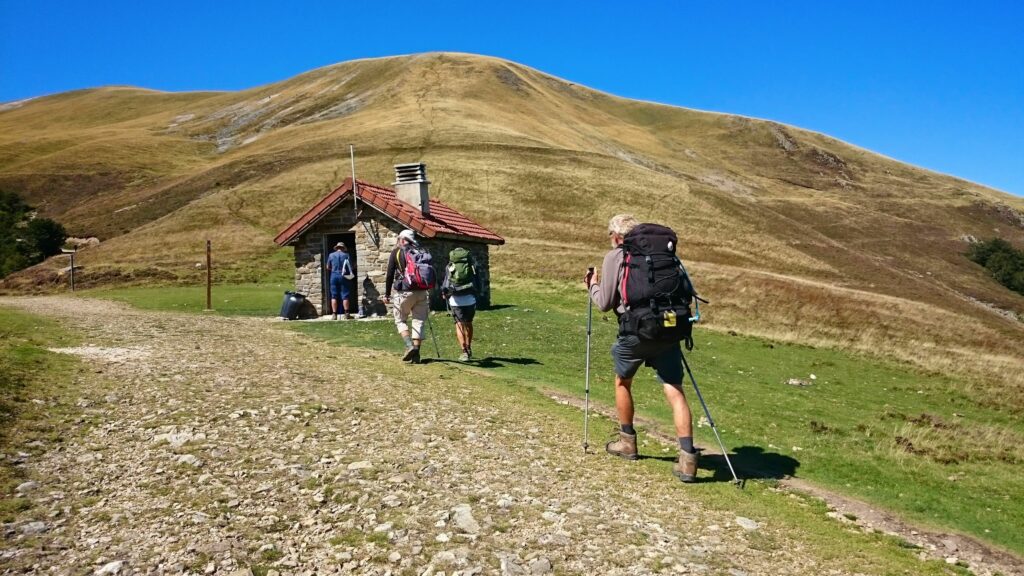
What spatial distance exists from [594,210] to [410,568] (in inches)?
2598

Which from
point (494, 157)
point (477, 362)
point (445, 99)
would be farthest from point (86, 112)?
point (477, 362)

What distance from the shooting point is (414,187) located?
27.8 m

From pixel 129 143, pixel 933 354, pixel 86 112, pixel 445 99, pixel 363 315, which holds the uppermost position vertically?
pixel 86 112

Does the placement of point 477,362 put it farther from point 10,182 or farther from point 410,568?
point 10,182

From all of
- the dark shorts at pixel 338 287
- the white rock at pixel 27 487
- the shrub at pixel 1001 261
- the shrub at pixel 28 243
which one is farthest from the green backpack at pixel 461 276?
the shrub at pixel 1001 261

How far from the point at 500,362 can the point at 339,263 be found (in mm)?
11223

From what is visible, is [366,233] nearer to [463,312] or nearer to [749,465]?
[463,312]

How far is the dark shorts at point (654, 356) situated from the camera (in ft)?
25.5

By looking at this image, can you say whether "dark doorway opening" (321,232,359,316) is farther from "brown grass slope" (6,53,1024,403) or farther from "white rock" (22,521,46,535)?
"white rock" (22,521,46,535)

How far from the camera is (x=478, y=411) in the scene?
413 inches

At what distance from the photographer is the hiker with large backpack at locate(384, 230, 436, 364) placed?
46.5 feet

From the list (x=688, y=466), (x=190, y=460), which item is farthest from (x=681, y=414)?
(x=190, y=460)

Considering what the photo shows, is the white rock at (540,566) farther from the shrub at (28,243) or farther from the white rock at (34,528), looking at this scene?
the shrub at (28,243)

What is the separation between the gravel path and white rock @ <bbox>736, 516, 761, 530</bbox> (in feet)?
0.09
